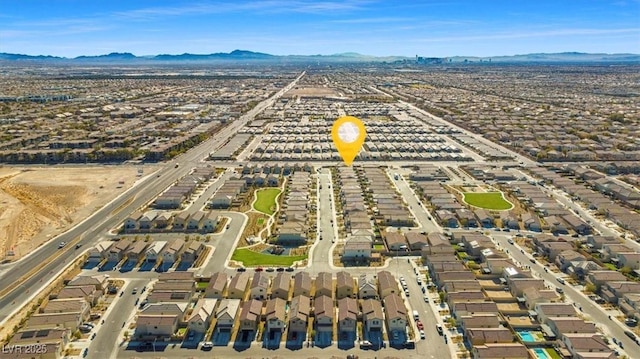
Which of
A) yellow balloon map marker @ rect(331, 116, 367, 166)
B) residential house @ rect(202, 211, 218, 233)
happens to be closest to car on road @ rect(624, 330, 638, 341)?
yellow balloon map marker @ rect(331, 116, 367, 166)

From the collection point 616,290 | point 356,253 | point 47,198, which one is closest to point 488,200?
point 616,290

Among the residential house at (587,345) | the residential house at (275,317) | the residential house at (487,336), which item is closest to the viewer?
the residential house at (587,345)

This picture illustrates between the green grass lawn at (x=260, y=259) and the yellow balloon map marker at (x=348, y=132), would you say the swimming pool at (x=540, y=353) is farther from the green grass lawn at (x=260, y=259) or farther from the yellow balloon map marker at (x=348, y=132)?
the yellow balloon map marker at (x=348, y=132)

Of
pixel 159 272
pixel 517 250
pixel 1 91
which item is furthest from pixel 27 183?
pixel 1 91

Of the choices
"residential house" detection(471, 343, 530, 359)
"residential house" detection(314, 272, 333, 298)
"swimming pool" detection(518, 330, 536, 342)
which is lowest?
"swimming pool" detection(518, 330, 536, 342)

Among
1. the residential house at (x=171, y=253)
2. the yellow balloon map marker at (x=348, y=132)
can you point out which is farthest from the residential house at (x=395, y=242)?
the residential house at (x=171, y=253)

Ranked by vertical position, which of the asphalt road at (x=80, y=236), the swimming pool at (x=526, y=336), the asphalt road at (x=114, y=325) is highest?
the asphalt road at (x=80, y=236)

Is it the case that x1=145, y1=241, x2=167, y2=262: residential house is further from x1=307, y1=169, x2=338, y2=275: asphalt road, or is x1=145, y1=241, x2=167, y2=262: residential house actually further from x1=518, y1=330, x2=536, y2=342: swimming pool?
x1=518, y1=330, x2=536, y2=342: swimming pool
